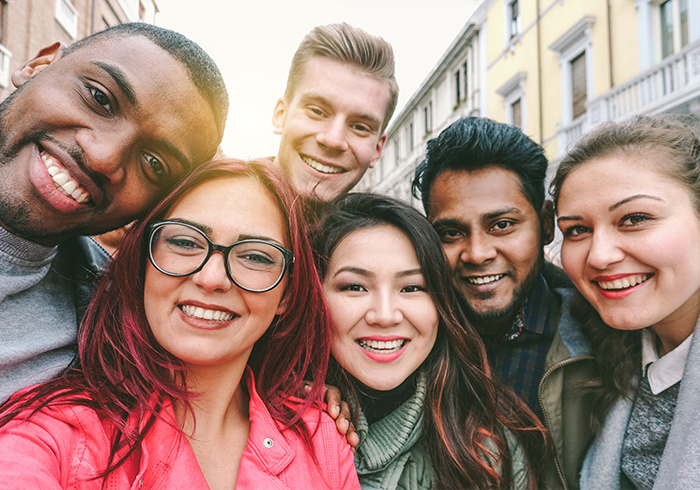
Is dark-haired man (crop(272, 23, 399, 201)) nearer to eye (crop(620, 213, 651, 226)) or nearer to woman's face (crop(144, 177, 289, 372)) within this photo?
woman's face (crop(144, 177, 289, 372))

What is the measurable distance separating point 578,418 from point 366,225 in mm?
1617

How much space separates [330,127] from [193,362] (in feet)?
6.21

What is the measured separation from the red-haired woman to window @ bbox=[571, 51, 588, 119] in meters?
12.2

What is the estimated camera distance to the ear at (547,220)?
8.74 ft

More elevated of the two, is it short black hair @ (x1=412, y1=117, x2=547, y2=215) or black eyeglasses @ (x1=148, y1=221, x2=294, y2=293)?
short black hair @ (x1=412, y1=117, x2=547, y2=215)

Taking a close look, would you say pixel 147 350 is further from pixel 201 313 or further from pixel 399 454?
pixel 399 454

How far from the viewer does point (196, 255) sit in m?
1.59

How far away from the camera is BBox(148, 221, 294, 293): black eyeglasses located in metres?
1.58

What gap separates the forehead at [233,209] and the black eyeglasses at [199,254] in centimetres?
5

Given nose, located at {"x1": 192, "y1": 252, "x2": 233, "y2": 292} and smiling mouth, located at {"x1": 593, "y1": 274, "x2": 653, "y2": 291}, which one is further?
smiling mouth, located at {"x1": 593, "y1": 274, "x2": 653, "y2": 291}

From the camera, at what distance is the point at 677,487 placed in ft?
5.81

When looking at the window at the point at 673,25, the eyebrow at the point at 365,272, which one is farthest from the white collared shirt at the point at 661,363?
the window at the point at 673,25

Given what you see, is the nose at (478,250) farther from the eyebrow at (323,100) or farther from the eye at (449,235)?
the eyebrow at (323,100)

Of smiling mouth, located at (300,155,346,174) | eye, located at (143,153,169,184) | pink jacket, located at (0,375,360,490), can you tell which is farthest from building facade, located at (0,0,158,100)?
pink jacket, located at (0,375,360,490)
